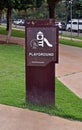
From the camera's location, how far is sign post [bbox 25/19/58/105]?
762 centimetres

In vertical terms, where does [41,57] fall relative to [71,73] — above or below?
above

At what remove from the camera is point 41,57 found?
7.70m

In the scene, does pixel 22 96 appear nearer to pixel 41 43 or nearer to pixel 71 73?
pixel 41 43

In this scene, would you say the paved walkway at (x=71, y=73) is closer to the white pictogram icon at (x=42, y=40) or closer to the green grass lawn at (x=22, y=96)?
the green grass lawn at (x=22, y=96)

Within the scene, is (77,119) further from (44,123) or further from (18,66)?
(18,66)

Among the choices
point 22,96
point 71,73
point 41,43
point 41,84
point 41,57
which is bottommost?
point 71,73

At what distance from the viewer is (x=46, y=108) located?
7.86 meters

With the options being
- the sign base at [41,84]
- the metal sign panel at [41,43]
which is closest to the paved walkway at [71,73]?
the sign base at [41,84]

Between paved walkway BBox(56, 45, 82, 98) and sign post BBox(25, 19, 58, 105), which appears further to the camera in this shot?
paved walkway BBox(56, 45, 82, 98)

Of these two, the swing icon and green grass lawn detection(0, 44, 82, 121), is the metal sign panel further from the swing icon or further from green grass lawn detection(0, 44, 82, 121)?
green grass lawn detection(0, 44, 82, 121)

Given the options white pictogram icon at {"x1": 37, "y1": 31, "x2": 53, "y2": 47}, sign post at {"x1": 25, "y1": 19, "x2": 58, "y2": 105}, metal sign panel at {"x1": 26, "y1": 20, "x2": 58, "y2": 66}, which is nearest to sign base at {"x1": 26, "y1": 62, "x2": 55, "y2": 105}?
sign post at {"x1": 25, "y1": 19, "x2": 58, "y2": 105}

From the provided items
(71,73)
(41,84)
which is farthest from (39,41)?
(71,73)

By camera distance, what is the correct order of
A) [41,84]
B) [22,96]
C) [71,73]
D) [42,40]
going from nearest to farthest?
[42,40] → [41,84] → [22,96] → [71,73]

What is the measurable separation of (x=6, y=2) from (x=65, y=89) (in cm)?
1252
